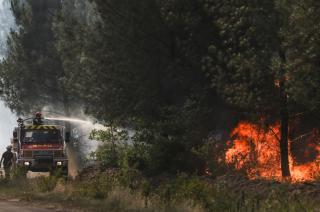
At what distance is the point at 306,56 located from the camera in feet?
57.0

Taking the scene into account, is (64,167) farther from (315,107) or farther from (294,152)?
(315,107)

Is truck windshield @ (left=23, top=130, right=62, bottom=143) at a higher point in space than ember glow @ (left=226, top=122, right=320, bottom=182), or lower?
higher

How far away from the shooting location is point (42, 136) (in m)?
25.5

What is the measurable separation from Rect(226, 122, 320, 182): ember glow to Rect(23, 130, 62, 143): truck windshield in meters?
7.50

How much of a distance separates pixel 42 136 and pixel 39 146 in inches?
20.4

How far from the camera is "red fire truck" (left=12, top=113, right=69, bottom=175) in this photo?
24922 mm

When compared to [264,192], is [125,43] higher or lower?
higher

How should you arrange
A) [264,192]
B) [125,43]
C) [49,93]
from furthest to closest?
[49,93], [125,43], [264,192]

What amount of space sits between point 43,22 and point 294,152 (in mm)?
29391

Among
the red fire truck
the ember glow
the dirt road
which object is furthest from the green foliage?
the ember glow

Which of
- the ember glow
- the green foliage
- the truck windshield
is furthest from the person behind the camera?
the truck windshield

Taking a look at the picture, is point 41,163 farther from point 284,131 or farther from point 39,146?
point 284,131

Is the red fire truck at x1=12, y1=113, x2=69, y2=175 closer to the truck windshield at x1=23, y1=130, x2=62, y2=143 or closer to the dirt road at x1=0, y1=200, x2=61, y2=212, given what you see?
the truck windshield at x1=23, y1=130, x2=62, y2=143

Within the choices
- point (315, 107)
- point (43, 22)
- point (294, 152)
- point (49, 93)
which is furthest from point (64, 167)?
point (43, 22)
